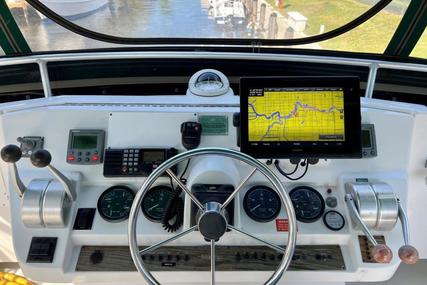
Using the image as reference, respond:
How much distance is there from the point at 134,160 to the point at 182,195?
0.81 ft

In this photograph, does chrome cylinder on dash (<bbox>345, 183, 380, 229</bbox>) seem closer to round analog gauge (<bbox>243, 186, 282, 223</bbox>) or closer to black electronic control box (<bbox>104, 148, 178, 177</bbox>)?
round analog gauge (<bbox>243, 186, 282, 223</bbox>)

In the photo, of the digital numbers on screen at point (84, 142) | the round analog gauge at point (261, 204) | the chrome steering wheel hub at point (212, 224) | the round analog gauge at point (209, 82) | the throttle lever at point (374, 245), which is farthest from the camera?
the round analog gauge at point (209, 82)

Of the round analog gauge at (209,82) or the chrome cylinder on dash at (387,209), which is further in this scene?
the round analog gauge at (209,82)

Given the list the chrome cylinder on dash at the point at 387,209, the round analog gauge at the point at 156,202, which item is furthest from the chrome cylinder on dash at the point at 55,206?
the chrome cylinder on dash at the point at 387,209

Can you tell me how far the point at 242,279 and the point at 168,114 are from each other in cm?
73

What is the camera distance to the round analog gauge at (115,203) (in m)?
1.42

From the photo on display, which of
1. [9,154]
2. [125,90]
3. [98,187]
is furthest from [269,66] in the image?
[9,154]

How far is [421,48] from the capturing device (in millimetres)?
2203

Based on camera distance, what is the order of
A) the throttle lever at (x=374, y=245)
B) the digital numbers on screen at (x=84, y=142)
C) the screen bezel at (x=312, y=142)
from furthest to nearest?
the digital numbers on screen at (x=84, y=142) < the screen bezel at (x=312, y=142) < the throttle lever at (x=374, y=245)

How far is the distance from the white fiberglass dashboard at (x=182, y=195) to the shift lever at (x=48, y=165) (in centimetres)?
4

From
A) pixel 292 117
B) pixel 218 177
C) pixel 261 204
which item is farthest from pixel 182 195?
pixel 292 117

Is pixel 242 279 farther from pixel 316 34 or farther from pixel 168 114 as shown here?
pixel 316 34

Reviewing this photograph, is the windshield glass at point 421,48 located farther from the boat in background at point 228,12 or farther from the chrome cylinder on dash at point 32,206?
the chrome cylinder on dash at point 32,206

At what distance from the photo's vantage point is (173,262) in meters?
1.37
